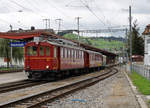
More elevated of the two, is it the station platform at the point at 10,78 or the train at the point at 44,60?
the train at the point at 44,60

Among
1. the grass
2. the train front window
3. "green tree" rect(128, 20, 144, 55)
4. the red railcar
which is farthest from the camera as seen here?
"green tree" rect(128, 20, 144, 55)

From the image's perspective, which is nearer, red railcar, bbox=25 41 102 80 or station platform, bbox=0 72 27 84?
red railcar, bbox=25 41 102 80

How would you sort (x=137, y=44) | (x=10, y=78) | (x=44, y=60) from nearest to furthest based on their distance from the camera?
(x=44, y=60) → (x=10, y=78) → (x=137, y=44)

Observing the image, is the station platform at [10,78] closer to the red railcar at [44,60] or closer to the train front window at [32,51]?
the red railcar at [44,60]

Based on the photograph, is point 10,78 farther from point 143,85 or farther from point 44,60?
Result: point 143,85

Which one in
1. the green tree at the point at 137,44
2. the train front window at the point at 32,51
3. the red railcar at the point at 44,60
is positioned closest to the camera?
the red railcar at the point at 44,60

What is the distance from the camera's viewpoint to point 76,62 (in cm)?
2688

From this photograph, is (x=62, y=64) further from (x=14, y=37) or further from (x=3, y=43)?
(x=3, y=43)

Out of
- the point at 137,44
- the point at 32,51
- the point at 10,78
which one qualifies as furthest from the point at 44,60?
the point at 137,44

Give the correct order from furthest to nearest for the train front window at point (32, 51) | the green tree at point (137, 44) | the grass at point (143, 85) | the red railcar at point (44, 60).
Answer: the green tree at point (137, 44)
the train front window at point (32, 51)
the red railcar at point (44, 60)
the grass at point (143, 85)

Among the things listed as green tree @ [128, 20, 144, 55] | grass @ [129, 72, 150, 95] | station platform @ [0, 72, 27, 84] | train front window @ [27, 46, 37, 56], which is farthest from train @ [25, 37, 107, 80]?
green tree @ [128, 20, 144, 55]

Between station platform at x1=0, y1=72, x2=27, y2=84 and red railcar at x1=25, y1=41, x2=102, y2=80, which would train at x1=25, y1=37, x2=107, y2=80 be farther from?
station platform at x1=0, y1=72, x2=27, y2=84

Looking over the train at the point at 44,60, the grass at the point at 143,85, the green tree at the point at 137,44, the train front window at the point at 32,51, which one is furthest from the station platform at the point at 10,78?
the green tree at the point at 137,44

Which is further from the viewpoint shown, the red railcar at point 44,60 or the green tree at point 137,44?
the green tree at point 137,44
